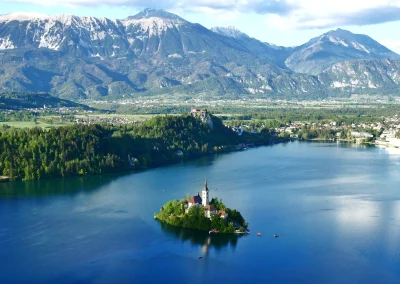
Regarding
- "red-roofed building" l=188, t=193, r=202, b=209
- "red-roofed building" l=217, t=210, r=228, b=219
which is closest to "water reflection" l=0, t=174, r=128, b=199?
"red-roofed building" l=188, t=193, r=202, b=209

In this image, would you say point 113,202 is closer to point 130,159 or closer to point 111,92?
point 130,159

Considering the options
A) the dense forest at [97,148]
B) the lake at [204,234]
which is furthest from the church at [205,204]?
the dense forest at [97,148]

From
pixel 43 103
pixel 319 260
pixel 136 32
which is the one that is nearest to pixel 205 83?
pixel 136 32

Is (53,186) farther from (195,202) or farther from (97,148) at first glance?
(195,202)

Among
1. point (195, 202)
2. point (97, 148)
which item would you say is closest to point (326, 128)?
point (97, 148)

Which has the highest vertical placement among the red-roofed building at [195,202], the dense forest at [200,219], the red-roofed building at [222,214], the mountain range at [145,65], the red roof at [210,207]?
the mountain range at [145,65]

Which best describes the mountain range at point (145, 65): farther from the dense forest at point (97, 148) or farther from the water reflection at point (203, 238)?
the water reflection at point (203, 238)
